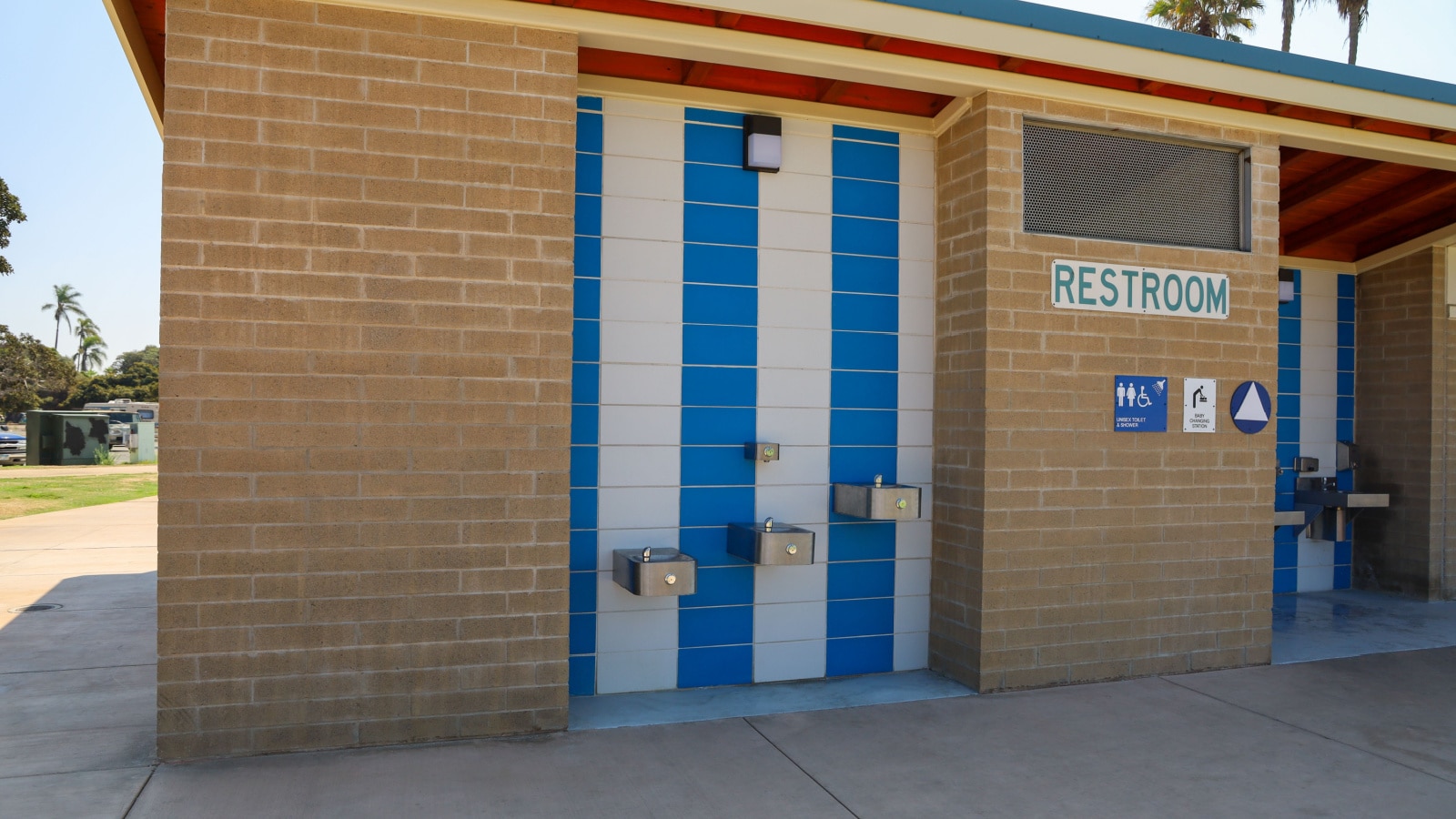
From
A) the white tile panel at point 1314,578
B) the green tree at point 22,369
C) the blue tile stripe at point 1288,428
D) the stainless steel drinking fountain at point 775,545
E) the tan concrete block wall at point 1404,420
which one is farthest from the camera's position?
the green tree at point 22,369

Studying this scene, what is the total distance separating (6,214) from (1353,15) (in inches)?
1166

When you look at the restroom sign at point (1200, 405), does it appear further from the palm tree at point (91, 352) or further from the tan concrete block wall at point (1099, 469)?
the palm tree at point (91, 352)

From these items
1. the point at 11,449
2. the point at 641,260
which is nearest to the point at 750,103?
the point at 641,260

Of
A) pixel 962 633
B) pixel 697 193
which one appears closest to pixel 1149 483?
pixel 962 633

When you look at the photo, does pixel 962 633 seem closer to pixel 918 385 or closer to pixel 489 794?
pixel 918 385

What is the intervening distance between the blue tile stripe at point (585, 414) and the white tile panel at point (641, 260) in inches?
2.1

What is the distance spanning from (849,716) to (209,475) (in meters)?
3.12

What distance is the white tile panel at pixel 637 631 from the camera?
4.84 m

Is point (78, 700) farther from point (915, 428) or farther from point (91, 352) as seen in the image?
point (91, 352)

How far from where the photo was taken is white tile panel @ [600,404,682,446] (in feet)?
16.0

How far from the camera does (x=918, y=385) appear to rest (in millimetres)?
5500

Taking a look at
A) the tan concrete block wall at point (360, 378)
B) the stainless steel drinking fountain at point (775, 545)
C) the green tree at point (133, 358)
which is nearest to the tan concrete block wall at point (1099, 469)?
the stainless steel drinking fountain at point (775, 545)

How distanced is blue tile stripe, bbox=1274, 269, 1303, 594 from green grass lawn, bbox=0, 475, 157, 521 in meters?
15.3

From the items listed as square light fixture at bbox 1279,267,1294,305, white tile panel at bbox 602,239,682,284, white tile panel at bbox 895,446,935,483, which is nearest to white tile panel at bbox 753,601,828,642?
white tile panel at bbox 895,446,935,483
